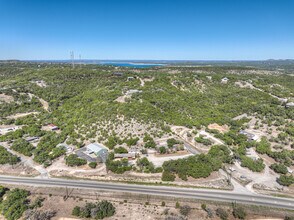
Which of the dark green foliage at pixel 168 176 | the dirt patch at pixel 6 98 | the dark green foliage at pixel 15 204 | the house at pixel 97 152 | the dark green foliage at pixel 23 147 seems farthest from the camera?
the dirt patch at pixel 6 98

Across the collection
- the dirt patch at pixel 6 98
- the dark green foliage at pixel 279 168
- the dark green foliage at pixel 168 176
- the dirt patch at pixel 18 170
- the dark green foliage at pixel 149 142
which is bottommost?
the dirt patch at pixel 18 170

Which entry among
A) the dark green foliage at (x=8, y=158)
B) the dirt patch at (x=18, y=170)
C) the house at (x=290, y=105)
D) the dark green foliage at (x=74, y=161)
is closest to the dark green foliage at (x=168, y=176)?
the dark green foliage at (x=74, y=161)

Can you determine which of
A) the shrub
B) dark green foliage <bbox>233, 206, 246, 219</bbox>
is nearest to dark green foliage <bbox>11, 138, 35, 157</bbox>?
the shrub

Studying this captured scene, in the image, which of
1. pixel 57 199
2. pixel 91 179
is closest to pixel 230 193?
pixel 91 179

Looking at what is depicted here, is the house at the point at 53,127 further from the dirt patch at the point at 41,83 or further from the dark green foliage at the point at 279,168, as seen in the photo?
the dark green foliage at the point at 279,168

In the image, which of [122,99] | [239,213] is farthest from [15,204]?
[122,99]

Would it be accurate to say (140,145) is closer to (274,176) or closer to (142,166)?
(142,166)
